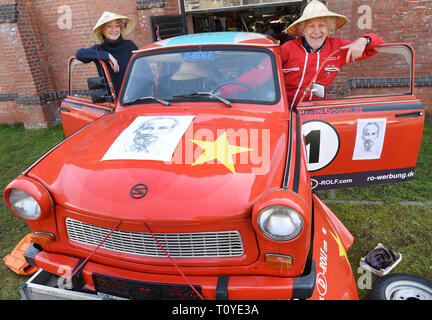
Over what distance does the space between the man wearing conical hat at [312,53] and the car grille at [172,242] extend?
73.3 inches

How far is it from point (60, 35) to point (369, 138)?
275 inches

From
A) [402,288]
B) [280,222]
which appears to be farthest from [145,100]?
[402,288]

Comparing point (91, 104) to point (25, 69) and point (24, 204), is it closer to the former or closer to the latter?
point (24, 204)

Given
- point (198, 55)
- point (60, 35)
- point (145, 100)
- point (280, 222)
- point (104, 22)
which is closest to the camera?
point (280, 222)

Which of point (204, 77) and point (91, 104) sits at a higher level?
point (204, 77)

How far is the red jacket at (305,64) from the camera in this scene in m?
3.19

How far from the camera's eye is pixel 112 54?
389cm

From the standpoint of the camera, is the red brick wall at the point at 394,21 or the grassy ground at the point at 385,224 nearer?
the grassy ground at the point at 385,224

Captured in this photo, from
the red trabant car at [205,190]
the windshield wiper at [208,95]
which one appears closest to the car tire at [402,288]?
the red trabant car at [205,190]

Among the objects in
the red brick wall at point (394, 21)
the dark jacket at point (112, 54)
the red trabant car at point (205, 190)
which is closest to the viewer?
the red trabant car at point (205, 190)

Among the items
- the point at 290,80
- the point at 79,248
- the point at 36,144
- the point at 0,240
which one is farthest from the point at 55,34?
the point at 79,248

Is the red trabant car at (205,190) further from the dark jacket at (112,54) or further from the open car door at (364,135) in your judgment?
the dark jacket at (112,54)

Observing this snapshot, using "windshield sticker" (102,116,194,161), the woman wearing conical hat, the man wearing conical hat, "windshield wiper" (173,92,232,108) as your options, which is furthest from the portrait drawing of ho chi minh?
the woman wearing conical hat

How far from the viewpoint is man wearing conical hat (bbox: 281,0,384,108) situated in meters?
3.16
